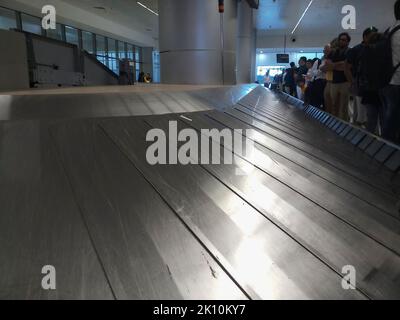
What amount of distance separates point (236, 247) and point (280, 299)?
0.24 meters

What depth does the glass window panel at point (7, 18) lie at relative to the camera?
35.1 ft

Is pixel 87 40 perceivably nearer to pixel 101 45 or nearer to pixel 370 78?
pixel 101 45

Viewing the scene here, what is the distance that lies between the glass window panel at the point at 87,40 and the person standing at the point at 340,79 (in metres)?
13.8

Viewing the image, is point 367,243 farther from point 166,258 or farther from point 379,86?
point 379,86

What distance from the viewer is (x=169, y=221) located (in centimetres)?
124

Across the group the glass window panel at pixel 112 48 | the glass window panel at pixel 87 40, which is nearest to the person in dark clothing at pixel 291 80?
the glass window panel at pixel 87 40

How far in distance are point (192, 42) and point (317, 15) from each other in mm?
12114

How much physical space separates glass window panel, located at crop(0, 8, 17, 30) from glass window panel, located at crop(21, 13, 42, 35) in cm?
42

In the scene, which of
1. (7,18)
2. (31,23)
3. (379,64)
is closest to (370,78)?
(379,64)

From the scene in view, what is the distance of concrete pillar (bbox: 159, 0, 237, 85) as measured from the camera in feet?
19.6

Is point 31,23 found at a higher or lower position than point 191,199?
higher

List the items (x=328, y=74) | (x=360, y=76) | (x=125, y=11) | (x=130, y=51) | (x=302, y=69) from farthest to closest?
(x=130, y=51)
(x=125, y=11)
(x=302, y=69)
(x=328, y=74)
(x=360, y=76)

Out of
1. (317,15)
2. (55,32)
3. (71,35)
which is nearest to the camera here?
(55,32)

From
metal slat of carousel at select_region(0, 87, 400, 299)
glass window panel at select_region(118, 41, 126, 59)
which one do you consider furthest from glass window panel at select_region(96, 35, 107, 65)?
metal slat of carousel at select_region(0, 87, 400, 299)
